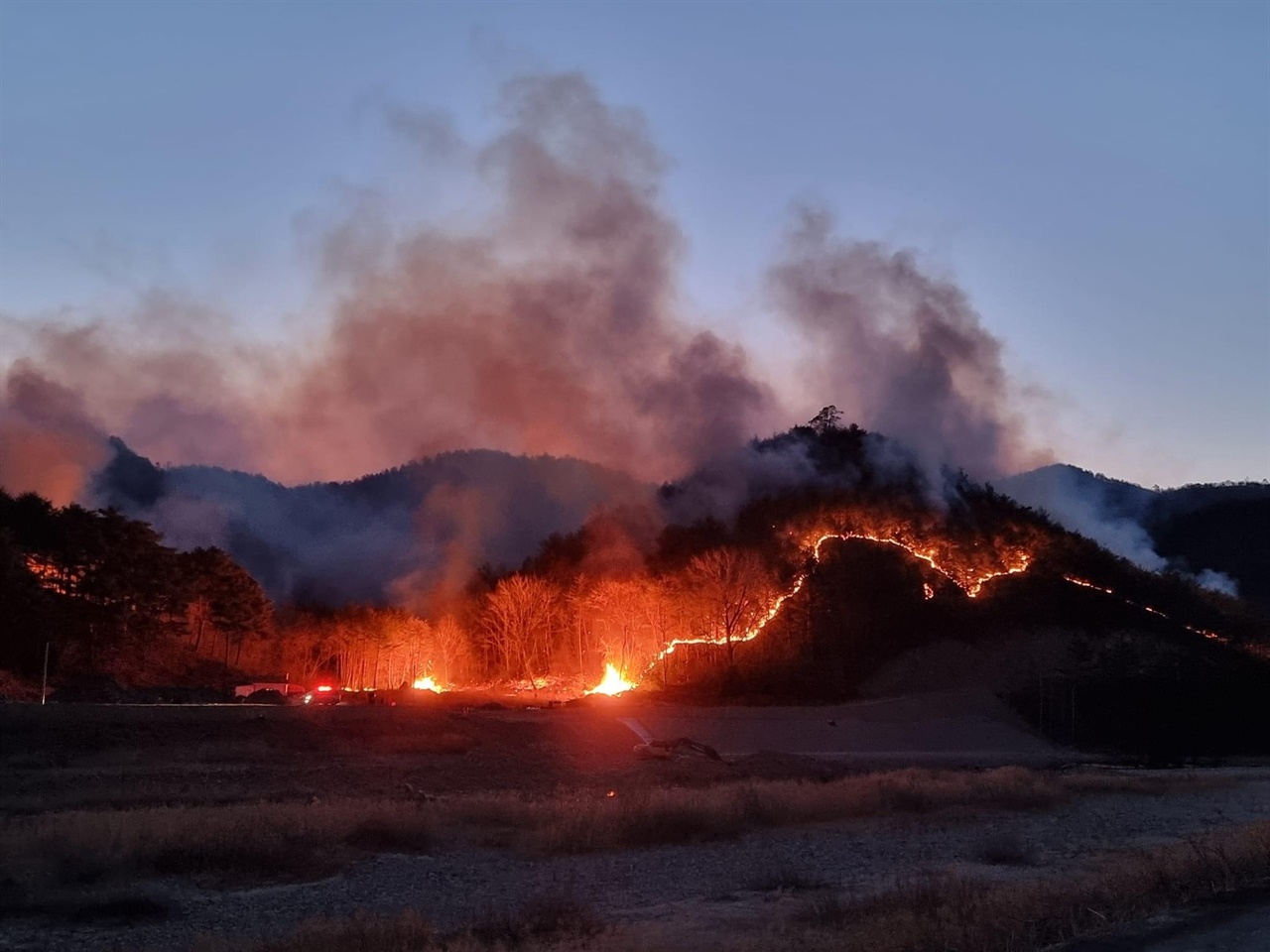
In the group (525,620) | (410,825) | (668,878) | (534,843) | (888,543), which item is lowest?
(668,878)

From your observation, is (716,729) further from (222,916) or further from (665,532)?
(222,916)

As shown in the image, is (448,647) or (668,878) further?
(448,647)

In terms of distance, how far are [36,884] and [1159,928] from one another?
17.8 m

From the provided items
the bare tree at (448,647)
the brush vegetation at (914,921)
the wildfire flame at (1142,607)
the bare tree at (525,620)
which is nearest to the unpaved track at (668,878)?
the brush vegetation at (914,921)

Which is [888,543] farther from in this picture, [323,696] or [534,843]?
[534,843]

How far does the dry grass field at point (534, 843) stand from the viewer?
1608 cm

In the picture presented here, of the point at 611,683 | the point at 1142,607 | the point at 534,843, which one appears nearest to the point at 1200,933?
the point at 534,843

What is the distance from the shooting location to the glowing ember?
67562 millimetres

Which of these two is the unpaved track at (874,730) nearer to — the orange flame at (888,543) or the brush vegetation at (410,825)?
the orange flame at (888,543)

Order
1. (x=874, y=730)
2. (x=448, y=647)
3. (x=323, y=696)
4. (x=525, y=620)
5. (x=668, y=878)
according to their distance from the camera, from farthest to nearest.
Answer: (x=448, y=647) → (x=525, y=620) → (x=323, y=696) → (x=874, y=730) → (x=668, y=878)

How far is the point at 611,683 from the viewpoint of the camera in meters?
68.9

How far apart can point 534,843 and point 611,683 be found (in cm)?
4313

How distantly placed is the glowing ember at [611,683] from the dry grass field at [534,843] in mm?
21073

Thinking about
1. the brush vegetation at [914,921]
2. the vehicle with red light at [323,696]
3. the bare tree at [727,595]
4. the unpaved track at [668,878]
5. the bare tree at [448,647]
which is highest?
the bare tree at [727,595]
